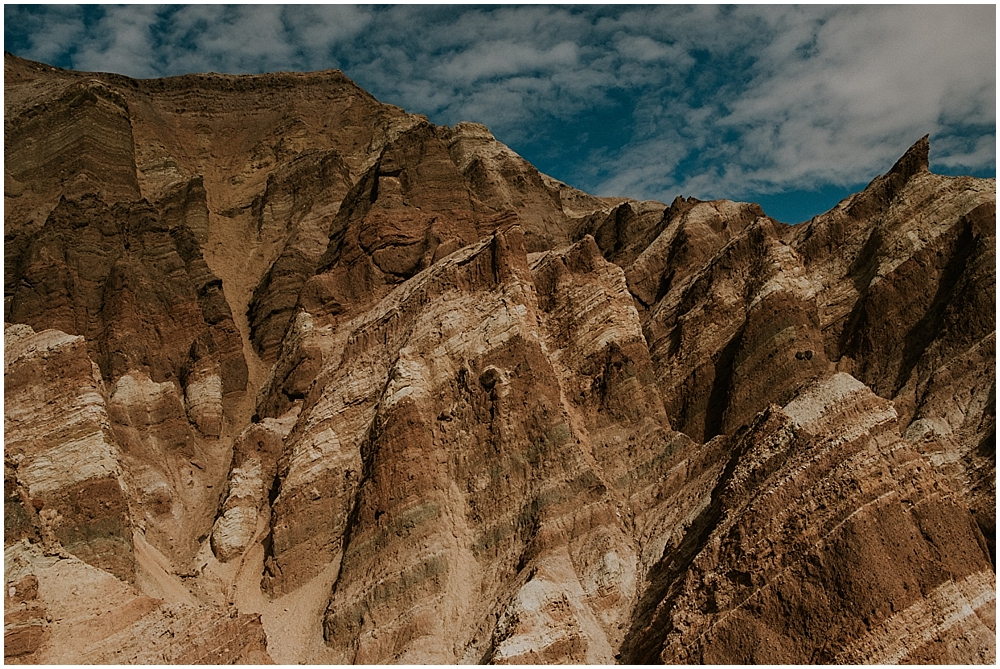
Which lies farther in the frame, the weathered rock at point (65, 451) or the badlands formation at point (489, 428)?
the weathered rock at point (65, 451)

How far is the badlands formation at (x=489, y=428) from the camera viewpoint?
924 inches

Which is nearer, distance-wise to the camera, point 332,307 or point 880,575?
point 880,575

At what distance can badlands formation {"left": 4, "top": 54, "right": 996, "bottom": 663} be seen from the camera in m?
23.5

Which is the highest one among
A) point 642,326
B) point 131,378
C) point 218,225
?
point 218,225

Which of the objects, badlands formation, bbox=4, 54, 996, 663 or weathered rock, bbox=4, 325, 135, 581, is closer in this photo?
badlands formation, bbox=4, 54, 996, 663

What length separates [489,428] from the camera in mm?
35281

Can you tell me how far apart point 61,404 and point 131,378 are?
10.4 metres

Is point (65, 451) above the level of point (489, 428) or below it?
above

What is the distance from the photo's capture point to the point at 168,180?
62.7 m

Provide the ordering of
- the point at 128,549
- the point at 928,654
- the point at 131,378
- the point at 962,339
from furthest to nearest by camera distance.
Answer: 1. the point at 131,378
2. the point at 128,549
3. the point at 962,339
4. the point at 928,654

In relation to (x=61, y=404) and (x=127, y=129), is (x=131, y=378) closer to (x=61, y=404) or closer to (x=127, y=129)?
(x=61, y=404)

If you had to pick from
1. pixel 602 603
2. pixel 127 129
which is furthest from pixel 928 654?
pixel 127 129

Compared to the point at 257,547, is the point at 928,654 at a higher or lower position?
lower

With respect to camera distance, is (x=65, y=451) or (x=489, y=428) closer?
(x=65, y=451)
